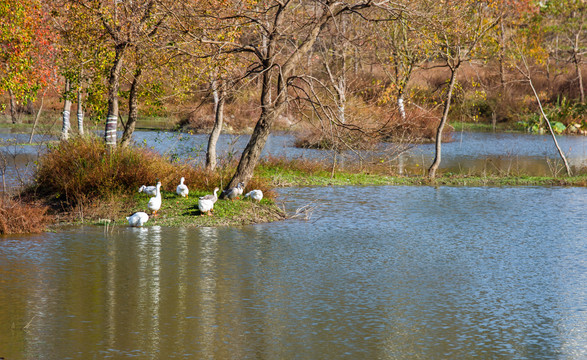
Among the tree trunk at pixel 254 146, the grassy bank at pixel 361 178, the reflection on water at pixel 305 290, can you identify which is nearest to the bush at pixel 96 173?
the tree trunk at pixel 254 146

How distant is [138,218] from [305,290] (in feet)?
20.4

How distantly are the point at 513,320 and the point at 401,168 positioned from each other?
22.3 m

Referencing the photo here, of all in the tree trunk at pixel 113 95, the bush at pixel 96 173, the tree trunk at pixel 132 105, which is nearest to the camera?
the bush at pixel 96 173

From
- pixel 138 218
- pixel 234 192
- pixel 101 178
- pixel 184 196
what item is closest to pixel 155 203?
pixel 138 218

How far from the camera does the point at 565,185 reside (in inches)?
1044

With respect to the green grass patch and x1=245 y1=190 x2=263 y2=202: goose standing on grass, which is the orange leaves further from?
x1=245 y1=190 x2=263 y2=202: goose standing on grass

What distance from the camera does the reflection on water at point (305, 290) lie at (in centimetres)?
934

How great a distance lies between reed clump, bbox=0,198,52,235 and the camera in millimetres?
15906

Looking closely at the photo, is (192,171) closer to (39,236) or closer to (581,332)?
(39,236)

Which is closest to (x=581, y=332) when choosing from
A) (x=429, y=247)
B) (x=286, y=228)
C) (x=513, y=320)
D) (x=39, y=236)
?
(x=513, y=320)

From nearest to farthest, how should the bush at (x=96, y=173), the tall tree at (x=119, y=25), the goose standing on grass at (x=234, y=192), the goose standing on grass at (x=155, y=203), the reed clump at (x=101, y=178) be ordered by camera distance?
the goose standing on grass at (x=155, y=203) < the reed clump at (x=101, y=178) < the bush at (x=96, y=173) < the goose standing on grass at (x=234, y=192) < the tall tree at (x=119, y=25)

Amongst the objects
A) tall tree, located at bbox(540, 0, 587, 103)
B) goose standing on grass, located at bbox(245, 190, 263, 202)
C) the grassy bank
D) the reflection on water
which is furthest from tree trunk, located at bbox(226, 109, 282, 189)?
tall tree, located at bbox(540, 0, 587, 103)

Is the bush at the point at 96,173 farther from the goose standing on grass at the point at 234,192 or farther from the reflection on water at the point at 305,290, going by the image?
the reflection on water at the point at 305,290

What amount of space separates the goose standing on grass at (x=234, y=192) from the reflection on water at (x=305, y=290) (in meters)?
1.52
